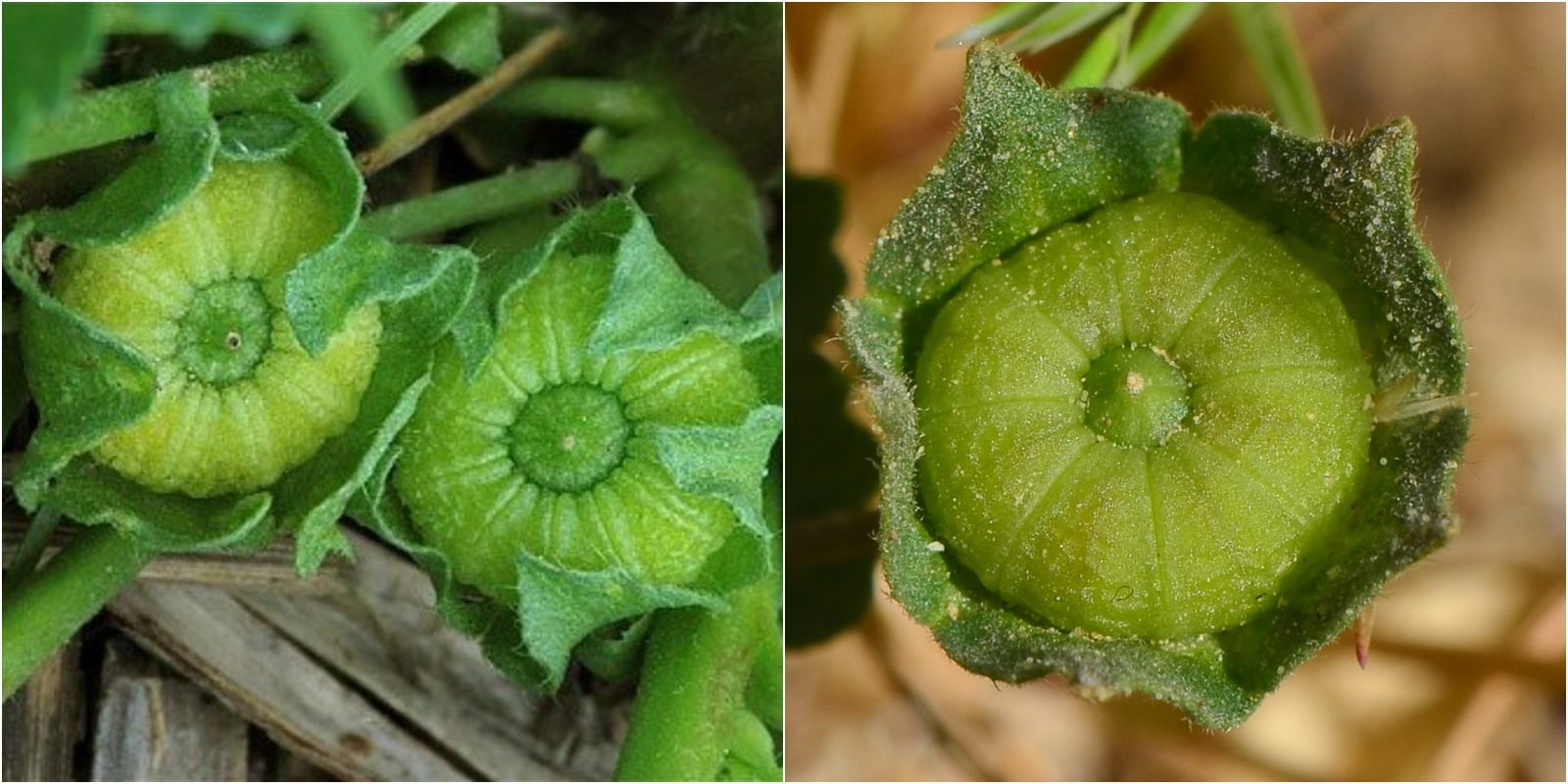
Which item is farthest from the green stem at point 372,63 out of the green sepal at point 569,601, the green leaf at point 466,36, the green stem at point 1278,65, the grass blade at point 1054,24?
the green stem at point 1278,65

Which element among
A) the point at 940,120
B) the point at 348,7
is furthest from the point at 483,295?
the point at 940,120

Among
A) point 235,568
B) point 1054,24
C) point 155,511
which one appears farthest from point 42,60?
point 1054,24

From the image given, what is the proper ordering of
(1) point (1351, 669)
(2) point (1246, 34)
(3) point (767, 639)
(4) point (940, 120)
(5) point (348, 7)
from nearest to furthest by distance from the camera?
(5) point (348, 7) → (3) point (767, 639) → (2) point (1246, 34) → (4) point (940, 120) → (1) point (1351, 669)

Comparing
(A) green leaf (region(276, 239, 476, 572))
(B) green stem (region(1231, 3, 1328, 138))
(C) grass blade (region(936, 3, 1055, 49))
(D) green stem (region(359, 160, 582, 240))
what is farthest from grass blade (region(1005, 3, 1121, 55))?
(A) green leaf (region(276, 239, 476, 572))

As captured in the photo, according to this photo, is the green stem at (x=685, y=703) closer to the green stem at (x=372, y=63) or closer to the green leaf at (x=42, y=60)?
the green stem at (x=372, y=63)

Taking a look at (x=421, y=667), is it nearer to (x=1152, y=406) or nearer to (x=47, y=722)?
(x=47, y=722)

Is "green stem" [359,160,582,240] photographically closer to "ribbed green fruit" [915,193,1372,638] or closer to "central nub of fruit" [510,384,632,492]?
"central nub of fruit" [510,384,632,492]

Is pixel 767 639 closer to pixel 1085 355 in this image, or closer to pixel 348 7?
pixel 1085 355
